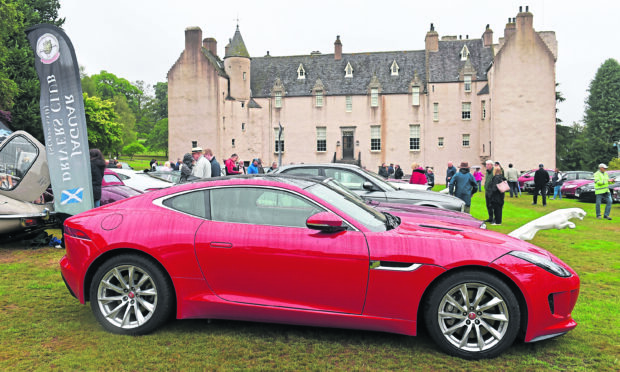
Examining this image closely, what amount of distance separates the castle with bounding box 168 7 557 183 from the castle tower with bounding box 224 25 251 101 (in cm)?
11

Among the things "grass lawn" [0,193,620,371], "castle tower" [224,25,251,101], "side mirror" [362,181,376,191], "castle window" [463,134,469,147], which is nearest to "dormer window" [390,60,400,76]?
"castle window" [463,134,469,147]

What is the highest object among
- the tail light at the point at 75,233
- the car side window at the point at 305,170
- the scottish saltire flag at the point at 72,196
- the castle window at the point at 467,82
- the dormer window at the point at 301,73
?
the dormer window at the point at 301,73

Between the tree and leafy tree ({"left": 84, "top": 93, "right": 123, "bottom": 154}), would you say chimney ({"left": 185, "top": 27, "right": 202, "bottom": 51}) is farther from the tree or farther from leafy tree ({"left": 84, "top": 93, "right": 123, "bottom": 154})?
the tree

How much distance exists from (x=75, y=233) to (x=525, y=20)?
165 ft

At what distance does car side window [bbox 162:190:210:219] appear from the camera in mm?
4766

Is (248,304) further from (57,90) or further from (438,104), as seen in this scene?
(438,104)

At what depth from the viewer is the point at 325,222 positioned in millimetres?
4336

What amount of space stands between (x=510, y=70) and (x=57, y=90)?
46544 millimetres

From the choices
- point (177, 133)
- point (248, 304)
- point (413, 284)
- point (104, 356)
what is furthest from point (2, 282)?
point (177, 133)

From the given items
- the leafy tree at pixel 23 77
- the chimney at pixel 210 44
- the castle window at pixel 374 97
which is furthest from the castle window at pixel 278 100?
the leafy tree at pixel 23 77

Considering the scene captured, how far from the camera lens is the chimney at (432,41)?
55.1m

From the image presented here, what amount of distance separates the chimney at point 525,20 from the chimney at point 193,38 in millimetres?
32540

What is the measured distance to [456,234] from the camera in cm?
453

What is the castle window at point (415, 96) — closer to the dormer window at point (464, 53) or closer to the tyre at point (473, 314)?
the dormer window at point (464, 53)
